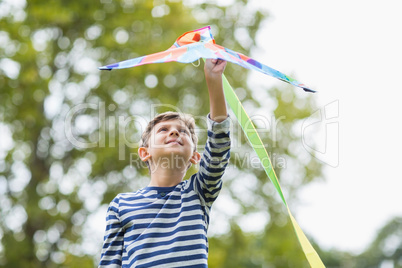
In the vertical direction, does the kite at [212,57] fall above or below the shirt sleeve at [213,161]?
above

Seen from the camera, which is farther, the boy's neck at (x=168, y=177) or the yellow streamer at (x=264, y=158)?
the boy's neck at (x=168, y=177)

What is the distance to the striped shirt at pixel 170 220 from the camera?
1.91 meters

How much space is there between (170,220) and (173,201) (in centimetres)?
10

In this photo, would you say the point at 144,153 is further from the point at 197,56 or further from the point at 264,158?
the point at 197,56

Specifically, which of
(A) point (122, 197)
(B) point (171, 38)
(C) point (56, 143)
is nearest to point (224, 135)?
(A) point (122, 197)

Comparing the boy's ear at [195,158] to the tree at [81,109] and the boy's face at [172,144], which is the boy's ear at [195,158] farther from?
the tree at [81,109]

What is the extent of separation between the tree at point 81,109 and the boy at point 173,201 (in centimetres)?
557

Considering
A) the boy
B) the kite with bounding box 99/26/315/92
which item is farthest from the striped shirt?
the kite with bounding box 99/26/315/92

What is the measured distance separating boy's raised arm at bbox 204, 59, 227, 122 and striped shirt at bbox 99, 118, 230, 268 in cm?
3

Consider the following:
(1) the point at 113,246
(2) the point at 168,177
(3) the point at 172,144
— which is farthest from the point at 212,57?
(1) the point at 113,246

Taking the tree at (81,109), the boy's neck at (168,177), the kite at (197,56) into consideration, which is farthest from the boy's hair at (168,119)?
the tree at (81,109)

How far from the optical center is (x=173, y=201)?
2.06m

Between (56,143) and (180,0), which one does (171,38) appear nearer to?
(180,0)

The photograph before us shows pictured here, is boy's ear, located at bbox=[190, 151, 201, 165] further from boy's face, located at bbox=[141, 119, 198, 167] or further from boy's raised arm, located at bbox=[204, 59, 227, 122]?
boy's raised arm, located at bbox=[204, 59, 227, 122]
